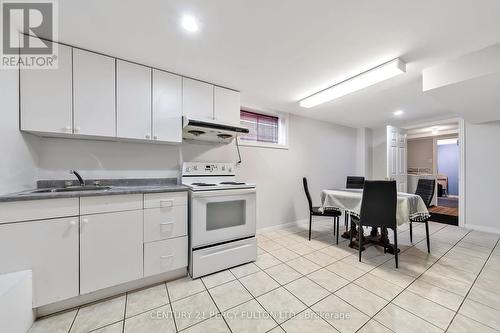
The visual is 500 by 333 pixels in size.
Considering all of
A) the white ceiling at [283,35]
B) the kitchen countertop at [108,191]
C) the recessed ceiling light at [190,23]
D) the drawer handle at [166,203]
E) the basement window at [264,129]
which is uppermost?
the recessed ceiling light at [190,23]

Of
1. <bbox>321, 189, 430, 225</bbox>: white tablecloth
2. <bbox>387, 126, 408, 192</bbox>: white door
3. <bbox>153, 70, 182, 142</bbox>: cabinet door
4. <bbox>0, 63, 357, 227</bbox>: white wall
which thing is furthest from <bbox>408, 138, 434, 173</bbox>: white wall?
<bbox>153, 70, 182, 142</bbox>: cabinet door

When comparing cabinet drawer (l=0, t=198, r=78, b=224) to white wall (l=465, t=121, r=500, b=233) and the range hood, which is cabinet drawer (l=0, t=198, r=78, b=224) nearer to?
the range hood

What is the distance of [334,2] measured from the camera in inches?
51.5

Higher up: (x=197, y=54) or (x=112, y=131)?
(x=197, y=54)

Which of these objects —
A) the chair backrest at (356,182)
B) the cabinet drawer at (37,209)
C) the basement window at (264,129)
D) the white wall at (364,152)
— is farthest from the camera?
the white wall at (364,152)

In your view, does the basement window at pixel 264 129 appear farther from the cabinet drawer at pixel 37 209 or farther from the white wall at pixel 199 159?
the cabinet drawer at pixel 37 209

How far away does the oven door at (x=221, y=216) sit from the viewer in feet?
6.40

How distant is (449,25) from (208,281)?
304 cm

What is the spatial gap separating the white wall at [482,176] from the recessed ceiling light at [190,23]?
505 centimetres

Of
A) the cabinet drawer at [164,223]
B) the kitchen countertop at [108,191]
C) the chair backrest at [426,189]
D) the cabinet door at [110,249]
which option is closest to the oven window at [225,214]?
the cabinet drawer at [164,223]

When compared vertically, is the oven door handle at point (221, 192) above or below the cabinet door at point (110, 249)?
above

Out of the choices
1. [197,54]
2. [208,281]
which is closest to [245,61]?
[197,54]

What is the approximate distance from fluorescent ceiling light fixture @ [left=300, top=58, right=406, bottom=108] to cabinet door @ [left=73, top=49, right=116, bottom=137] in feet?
8.37

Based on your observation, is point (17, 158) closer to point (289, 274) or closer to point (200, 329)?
point (200, 329)
